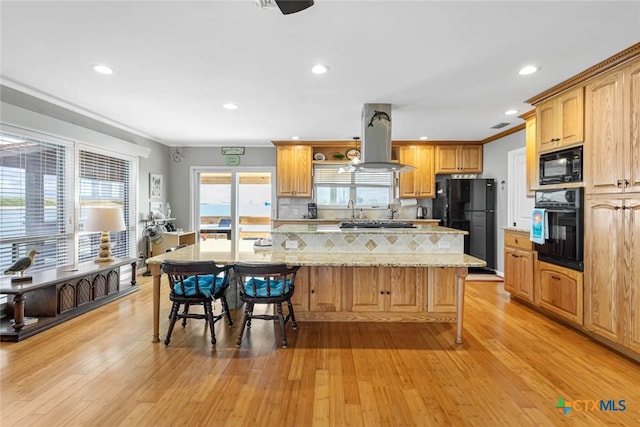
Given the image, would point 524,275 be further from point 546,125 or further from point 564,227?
point 546,125

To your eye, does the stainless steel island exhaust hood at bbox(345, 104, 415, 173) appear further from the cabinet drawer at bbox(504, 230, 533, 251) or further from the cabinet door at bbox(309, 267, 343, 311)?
the cabinet drawer at bbox(504, 230, 533, 251)

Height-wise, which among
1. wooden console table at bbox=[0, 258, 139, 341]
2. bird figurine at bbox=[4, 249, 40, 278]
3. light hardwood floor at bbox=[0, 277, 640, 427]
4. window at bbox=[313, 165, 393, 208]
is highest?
window at bbox=[313, 165, 393, 208]

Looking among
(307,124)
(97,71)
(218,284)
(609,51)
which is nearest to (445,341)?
(218,284)

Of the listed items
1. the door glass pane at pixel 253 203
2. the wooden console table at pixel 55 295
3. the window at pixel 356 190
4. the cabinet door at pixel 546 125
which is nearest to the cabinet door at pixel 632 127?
the cabinet door at pixel 546 125

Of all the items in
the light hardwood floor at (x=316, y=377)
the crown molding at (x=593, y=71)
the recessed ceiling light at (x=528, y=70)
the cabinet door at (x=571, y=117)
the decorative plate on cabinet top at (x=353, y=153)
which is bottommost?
the light hardwood floor at (x=316, y=377)

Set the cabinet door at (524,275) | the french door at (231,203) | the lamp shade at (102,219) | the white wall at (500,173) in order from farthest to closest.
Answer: the french door at (231,203)
the white wall at (500,173)
the lamp shade at (102,219)
the cabinet door at (524,275)

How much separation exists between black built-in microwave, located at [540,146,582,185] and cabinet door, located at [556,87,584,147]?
104mm

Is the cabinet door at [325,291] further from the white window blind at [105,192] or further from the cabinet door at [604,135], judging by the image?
the white window blind at [105,192]

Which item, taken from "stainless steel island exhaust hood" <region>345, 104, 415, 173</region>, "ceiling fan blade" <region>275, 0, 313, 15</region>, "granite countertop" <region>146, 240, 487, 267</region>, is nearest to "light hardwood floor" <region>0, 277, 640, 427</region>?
"granite countertop" <region>146, 240, 487, 267</region>

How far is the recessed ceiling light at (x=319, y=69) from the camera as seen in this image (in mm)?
2873

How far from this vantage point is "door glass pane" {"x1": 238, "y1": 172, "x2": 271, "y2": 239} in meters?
6.74

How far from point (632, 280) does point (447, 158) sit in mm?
3974

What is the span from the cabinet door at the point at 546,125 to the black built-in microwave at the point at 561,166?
0.32 ft

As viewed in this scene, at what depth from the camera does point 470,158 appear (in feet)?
20.3
